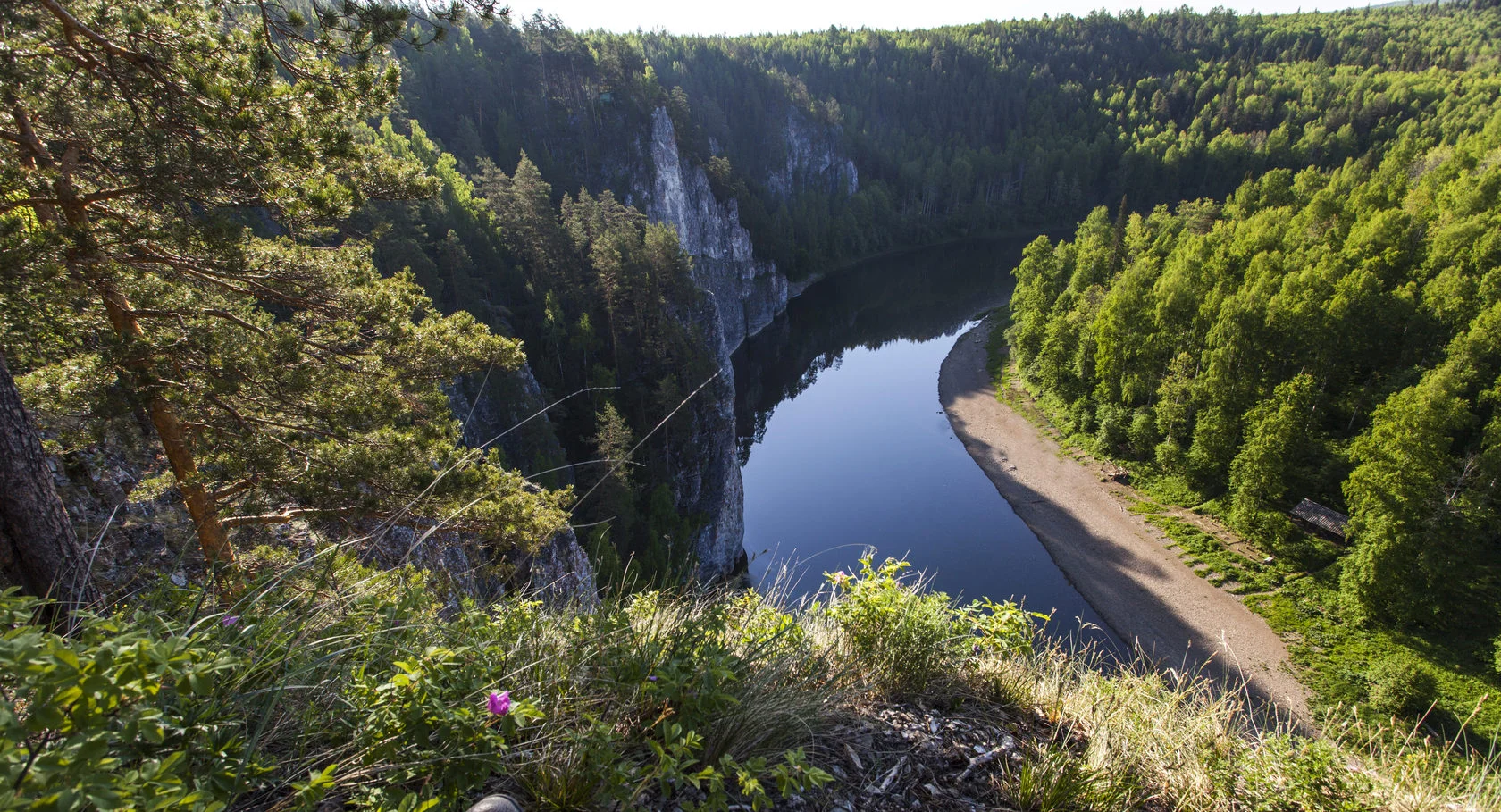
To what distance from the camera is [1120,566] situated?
26922 mm

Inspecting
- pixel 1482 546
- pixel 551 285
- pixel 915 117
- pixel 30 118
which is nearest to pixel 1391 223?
pixel 1482 546

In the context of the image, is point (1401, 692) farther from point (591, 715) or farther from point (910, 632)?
point (591, 715)

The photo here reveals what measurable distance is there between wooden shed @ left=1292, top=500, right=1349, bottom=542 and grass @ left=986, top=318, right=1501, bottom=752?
0.57 meters

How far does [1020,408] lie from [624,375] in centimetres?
2497

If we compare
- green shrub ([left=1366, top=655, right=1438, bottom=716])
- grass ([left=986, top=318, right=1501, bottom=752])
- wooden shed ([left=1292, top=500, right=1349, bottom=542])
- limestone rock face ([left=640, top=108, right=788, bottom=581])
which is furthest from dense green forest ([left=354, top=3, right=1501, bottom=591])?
wooden shed ([left=1292, top=500, right=1349, bottom=542])

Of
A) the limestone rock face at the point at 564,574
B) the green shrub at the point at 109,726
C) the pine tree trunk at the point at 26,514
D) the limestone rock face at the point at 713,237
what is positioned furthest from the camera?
the limestone rock face at the point at 713,237

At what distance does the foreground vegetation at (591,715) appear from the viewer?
157 cm

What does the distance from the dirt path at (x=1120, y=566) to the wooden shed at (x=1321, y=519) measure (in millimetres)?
4414

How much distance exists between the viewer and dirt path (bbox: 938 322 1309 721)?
21500 millimetres

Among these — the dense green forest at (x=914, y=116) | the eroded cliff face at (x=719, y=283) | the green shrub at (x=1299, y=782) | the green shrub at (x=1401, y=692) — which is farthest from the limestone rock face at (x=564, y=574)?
the green shrub at (x=1401, y=692)

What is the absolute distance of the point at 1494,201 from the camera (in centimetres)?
3303

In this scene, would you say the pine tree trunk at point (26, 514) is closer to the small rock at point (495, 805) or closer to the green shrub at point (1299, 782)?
the small rock at point (495, 805)

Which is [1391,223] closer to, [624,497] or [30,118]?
[624,497]

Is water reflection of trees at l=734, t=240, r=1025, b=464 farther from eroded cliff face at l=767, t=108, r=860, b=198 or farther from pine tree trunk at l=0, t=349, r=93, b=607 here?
pine tree trunk at l=0, t=349, r=93, b=607
